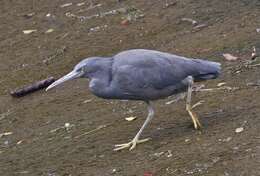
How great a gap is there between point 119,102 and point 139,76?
5.11 feet

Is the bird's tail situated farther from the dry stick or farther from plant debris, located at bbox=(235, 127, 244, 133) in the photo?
the dry stick

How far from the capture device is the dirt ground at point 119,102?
230 inches

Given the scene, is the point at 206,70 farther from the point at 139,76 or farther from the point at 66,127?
the point at 66,127

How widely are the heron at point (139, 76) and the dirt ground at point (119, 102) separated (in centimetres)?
35

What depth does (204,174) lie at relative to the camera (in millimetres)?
5316

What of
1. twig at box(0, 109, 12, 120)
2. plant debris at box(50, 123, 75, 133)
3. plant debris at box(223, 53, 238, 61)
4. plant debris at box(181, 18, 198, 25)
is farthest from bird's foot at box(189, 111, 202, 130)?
plant debris at box(181, 18, 198, 25)

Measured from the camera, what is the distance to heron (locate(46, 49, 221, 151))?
6.13m

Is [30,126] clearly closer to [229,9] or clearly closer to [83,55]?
[83,55]

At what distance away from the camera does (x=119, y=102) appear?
25.2ft

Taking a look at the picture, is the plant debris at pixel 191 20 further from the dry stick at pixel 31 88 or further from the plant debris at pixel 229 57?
the dry stick at pixel 31 88

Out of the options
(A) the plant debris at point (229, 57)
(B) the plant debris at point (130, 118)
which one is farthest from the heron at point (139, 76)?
(A) the plant debris at point (229, 57)

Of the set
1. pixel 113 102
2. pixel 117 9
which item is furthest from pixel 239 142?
pixel 117 9

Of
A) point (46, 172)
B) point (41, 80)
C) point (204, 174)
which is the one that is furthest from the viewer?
point (41, 80)

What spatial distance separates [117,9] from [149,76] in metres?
4.65
